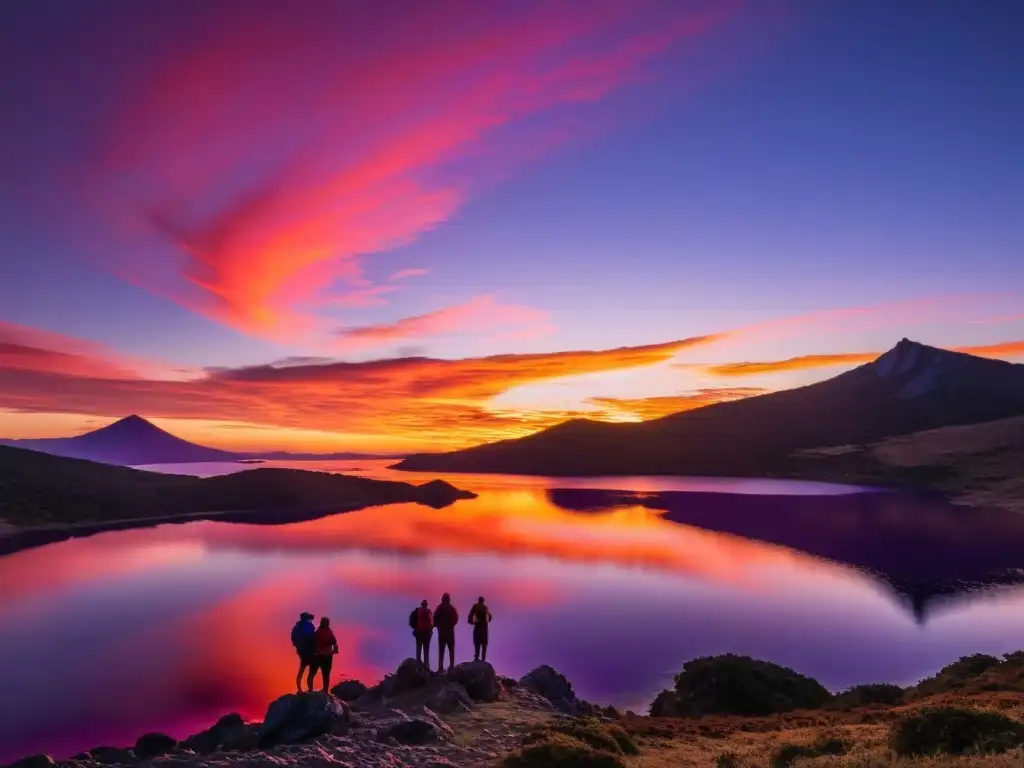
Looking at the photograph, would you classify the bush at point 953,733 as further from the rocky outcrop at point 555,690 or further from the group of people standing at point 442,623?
the group of people standing at point 442,623

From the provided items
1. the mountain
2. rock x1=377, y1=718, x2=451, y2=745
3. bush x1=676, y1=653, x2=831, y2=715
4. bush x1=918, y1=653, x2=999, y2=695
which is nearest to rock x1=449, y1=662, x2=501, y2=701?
rock x1=377, y1=718, x2=451, y2=745

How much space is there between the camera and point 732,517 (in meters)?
136

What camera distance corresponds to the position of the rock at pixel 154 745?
23.1m

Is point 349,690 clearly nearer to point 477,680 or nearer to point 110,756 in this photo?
point 477,680

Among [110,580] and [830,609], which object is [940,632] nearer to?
[830,609]

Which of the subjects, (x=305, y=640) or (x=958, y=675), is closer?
(x=305, y=640)

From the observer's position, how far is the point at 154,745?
23.5 metres

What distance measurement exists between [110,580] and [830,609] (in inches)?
2848

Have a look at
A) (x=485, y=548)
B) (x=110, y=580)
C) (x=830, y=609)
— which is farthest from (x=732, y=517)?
(x=110, y=580)

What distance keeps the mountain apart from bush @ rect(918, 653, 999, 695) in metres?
110

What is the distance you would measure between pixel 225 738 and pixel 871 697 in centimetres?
2797

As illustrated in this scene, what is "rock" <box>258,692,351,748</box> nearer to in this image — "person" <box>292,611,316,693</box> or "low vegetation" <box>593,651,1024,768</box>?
"person" <box>292,611,316,693</box>

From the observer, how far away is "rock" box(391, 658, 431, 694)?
78.8 feet

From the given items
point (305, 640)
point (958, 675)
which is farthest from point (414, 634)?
point (958, 675)
